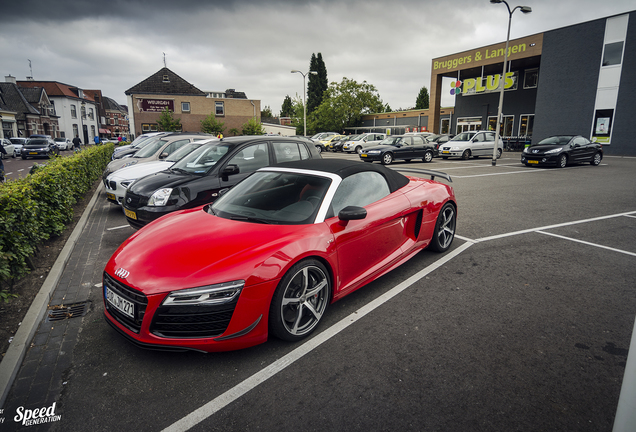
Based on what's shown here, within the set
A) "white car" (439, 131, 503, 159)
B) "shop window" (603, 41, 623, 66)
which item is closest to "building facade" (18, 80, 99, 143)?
"white car" (439, 131, 503, 159)

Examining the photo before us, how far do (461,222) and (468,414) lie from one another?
16.6 feet

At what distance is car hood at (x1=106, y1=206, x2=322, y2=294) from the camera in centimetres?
258

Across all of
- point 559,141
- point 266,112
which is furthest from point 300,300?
point 266,112

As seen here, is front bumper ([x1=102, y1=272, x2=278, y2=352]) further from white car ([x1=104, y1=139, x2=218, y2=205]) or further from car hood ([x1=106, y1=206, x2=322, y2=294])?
white car ([x1=104, y1=139, x2=218, y2=205])

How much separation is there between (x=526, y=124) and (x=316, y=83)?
160ft

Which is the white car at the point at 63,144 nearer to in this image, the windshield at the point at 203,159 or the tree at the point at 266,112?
the windshield at the point at 203,159

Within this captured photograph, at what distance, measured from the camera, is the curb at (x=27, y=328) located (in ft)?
8.67

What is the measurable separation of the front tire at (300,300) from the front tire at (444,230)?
2254 millimetres

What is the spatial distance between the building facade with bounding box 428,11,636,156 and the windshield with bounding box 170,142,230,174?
725 inches

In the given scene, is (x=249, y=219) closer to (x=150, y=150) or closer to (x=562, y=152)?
(x=150, y=150)

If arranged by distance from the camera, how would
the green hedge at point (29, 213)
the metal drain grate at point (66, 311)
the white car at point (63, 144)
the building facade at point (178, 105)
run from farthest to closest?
the building facade at point (178, 105), the white car at point (63, 144), the green hedge at point (29, 213), the metal drain grate at point (66, 311)

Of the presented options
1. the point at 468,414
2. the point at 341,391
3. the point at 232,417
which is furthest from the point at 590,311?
the point at 232,417

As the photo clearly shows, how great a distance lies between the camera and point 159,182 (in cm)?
600

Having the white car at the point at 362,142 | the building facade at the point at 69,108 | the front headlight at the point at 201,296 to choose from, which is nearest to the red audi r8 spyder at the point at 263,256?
the front headlight at the point at 201,296
